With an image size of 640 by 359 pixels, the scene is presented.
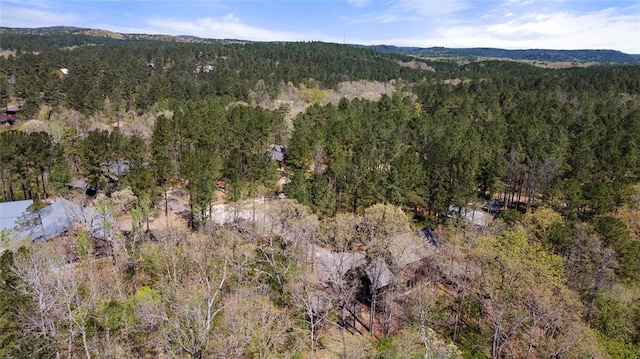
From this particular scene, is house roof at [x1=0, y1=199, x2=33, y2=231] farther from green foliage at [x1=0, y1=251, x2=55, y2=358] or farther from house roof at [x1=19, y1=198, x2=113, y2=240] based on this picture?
green foliage at [x1=0, y1=251, x2=55, y2=358]

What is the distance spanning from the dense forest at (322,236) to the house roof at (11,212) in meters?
2.23

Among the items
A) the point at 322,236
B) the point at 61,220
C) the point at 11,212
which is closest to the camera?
the point at 322,236

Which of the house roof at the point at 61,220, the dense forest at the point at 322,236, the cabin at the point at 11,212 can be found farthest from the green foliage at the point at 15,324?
the cabin at the point at 11,212

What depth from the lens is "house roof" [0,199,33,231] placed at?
107ft

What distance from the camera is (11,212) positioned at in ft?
111

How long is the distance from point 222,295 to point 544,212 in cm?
2270

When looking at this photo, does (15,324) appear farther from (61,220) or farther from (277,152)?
(277,152)

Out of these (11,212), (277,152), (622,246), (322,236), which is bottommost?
(11,212)

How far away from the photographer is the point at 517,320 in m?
21.3

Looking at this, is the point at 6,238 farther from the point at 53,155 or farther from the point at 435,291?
the point at 435,291

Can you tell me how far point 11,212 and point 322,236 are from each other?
26.5m

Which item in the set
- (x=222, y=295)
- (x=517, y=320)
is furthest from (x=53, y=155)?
(x=517, y=320)

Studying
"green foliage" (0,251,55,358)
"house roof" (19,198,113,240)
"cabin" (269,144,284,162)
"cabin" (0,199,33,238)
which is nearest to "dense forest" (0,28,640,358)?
"green foliage" (0,251,55,358)

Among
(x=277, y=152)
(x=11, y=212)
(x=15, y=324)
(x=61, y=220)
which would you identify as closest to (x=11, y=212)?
(x=11, y=212)
